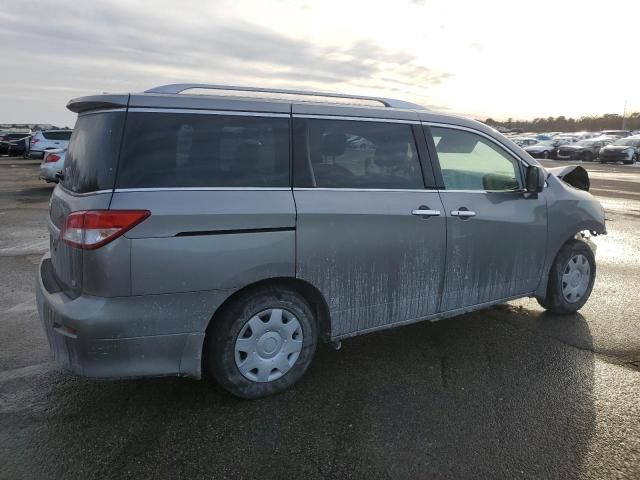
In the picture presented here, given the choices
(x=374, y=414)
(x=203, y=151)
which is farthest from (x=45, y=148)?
(x=374, y=414)

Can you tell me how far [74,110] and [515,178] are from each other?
3404 mm

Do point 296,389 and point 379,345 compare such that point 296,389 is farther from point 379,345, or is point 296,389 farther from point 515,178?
point 515,178

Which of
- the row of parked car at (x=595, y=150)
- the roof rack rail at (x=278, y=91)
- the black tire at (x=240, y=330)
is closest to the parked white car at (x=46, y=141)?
the roof rack rail at (x=278, y=91)

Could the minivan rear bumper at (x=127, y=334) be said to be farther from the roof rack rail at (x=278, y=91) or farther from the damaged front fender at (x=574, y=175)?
the damaged front fender at (x=574, y=175)

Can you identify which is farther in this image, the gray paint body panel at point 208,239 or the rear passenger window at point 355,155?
the rear passenger window at point 355,155

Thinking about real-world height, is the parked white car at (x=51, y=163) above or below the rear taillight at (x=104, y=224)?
above

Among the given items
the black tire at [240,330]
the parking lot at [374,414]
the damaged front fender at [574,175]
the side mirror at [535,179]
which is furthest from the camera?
the damaged front fender at [574,175]

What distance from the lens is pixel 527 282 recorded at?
4355mm

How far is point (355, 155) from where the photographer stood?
345 centimetres

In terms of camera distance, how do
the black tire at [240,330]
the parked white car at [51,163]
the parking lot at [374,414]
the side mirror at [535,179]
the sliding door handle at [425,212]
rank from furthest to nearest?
the parked white car at [51,163] < the side mirror at [535,179] < the sliding door handle at [425,212] < the black tire at [240,330] < the parking lot at [374,414]

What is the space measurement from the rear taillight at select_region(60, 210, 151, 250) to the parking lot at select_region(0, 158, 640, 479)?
3.61ft

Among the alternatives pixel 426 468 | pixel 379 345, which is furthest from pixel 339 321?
pixel 426 468

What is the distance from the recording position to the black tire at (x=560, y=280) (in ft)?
15.1

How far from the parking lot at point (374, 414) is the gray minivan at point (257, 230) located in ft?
1.10
